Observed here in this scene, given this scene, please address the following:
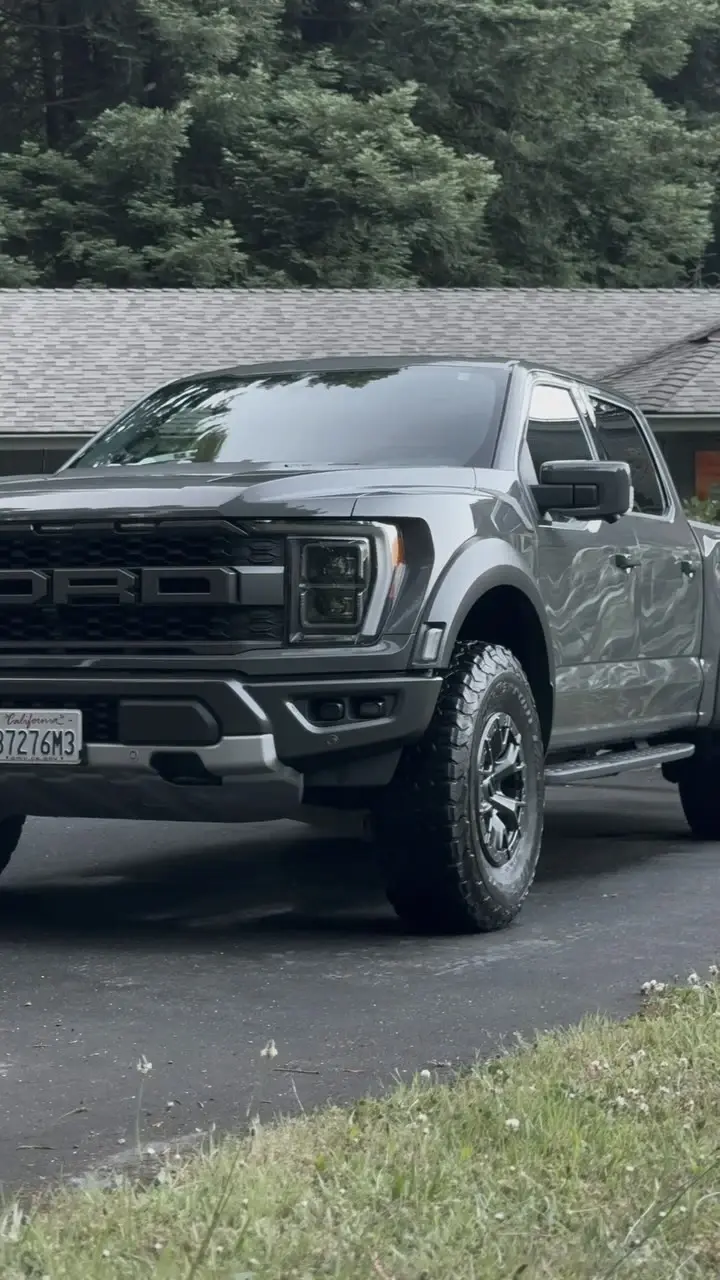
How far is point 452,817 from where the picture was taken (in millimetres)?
6277

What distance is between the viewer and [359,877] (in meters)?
8.21

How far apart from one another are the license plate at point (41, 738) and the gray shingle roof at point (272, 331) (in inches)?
728

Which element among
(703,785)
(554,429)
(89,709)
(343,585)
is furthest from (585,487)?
(703,785)

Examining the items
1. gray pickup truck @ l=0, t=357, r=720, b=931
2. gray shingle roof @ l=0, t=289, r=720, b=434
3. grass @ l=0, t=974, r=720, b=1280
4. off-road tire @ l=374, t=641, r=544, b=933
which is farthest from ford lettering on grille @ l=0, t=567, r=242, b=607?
gray shingle roof @ l=0, t=289, r=720, b=434

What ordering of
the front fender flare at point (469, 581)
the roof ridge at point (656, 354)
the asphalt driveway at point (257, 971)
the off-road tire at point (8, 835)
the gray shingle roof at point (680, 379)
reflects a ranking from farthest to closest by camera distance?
the roof ridge at point (656, 354)
the gray shingle roof at point (680, 379)
the off-road tire at point (8, 835)
the front fender flare at point (469, 581)
the asphalt driveway at point (257, 971)

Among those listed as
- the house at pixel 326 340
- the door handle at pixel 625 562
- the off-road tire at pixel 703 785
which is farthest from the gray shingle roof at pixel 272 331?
the door handle at pixel 625 562

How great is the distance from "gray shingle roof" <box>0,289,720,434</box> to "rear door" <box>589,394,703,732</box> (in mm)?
15943

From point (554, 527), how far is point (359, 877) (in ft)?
5.75

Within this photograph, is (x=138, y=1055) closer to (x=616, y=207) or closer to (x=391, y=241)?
(x=391, y=241)

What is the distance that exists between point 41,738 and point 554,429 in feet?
8.62

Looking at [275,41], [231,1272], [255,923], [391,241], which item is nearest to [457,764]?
[255,923]

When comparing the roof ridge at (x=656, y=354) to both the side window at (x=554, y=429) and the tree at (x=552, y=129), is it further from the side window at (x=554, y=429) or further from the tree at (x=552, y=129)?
the side window at (x=554, y=429)

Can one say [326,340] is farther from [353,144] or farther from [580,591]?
[580,591]

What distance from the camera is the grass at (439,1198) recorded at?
3211 mm
